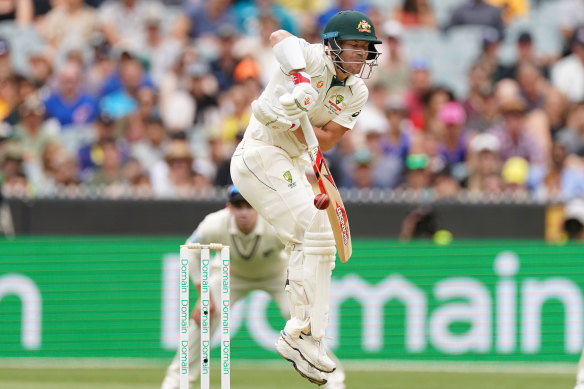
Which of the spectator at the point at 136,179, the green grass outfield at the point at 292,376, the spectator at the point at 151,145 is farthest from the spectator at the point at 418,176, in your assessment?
the spectator at the point at 151,145

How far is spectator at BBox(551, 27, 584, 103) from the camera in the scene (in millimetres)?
15984

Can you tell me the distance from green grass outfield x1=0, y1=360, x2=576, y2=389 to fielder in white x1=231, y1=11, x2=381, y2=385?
9.10 feet

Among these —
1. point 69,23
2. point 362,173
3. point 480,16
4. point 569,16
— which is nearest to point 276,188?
point 362,173

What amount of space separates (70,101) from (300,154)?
7.81 m

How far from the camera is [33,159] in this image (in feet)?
47.4

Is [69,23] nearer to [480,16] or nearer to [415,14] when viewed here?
[415,14]

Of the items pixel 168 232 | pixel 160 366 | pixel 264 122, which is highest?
pixel 264 122

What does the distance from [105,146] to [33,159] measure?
0.88 metres

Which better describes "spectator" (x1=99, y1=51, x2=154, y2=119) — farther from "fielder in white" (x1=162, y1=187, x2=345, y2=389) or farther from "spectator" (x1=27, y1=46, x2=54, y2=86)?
"fielder in white" (x1=162, y1=187, x2=345, y2=389)

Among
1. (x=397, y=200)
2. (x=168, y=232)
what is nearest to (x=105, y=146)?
(x=168, y=232)

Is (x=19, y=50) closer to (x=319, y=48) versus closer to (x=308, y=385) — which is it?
(x=308, y=385)

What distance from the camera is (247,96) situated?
15.1m

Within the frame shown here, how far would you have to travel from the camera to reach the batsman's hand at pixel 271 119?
25.6ft

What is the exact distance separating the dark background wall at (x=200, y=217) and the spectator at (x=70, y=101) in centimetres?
248
